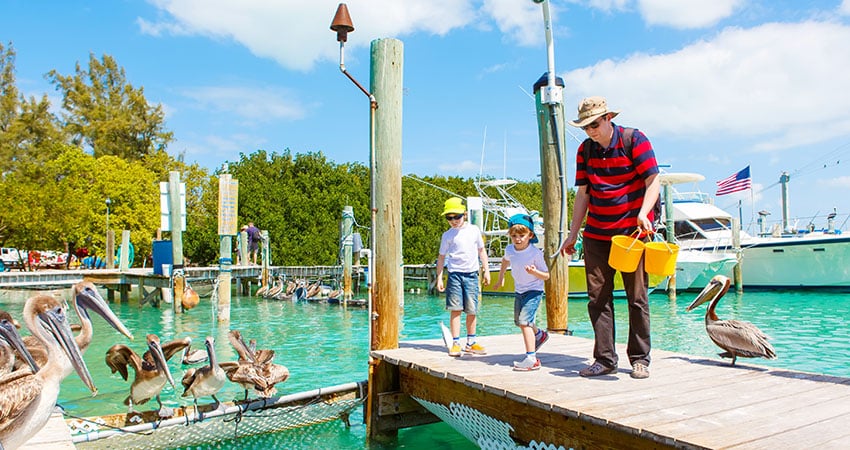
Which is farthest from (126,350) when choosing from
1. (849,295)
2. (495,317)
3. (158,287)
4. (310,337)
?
(849,295)

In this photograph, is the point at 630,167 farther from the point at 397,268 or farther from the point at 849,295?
the point at 849,295

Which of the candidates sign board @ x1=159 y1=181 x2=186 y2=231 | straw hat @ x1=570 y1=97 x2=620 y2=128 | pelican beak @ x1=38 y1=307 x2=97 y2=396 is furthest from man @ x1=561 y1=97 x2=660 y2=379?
sign board @ x1=159 y1=181 x2=186 y2=231

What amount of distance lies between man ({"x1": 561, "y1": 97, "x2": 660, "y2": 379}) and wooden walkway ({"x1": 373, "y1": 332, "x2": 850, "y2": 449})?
11.8 inches

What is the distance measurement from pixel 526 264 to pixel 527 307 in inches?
15.1

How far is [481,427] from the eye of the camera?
18.0ft

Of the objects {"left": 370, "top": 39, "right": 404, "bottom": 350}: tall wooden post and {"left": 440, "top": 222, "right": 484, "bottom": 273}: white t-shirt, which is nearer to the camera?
{"left": 440, "top": 222, "right": 484, "bottom": 273}: white t-shirt

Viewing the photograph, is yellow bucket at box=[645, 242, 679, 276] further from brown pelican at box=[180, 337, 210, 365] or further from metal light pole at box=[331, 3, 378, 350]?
brown pelican at box=[180, 337, 210, 365]

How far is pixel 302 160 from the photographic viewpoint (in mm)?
42125

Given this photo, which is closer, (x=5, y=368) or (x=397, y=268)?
(x=5, y=368)

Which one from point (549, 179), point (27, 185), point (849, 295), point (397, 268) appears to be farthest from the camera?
point (27, 185)

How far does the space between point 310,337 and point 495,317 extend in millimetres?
6516

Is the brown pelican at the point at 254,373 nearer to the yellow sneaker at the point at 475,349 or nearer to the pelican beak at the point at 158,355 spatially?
the pelican beak at the point at 158,355

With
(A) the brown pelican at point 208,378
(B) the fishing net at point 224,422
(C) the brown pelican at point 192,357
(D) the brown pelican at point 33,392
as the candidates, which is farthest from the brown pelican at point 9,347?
(C) the brown pelican at point 192,357

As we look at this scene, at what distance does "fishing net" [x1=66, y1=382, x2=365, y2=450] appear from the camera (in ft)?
18.8
